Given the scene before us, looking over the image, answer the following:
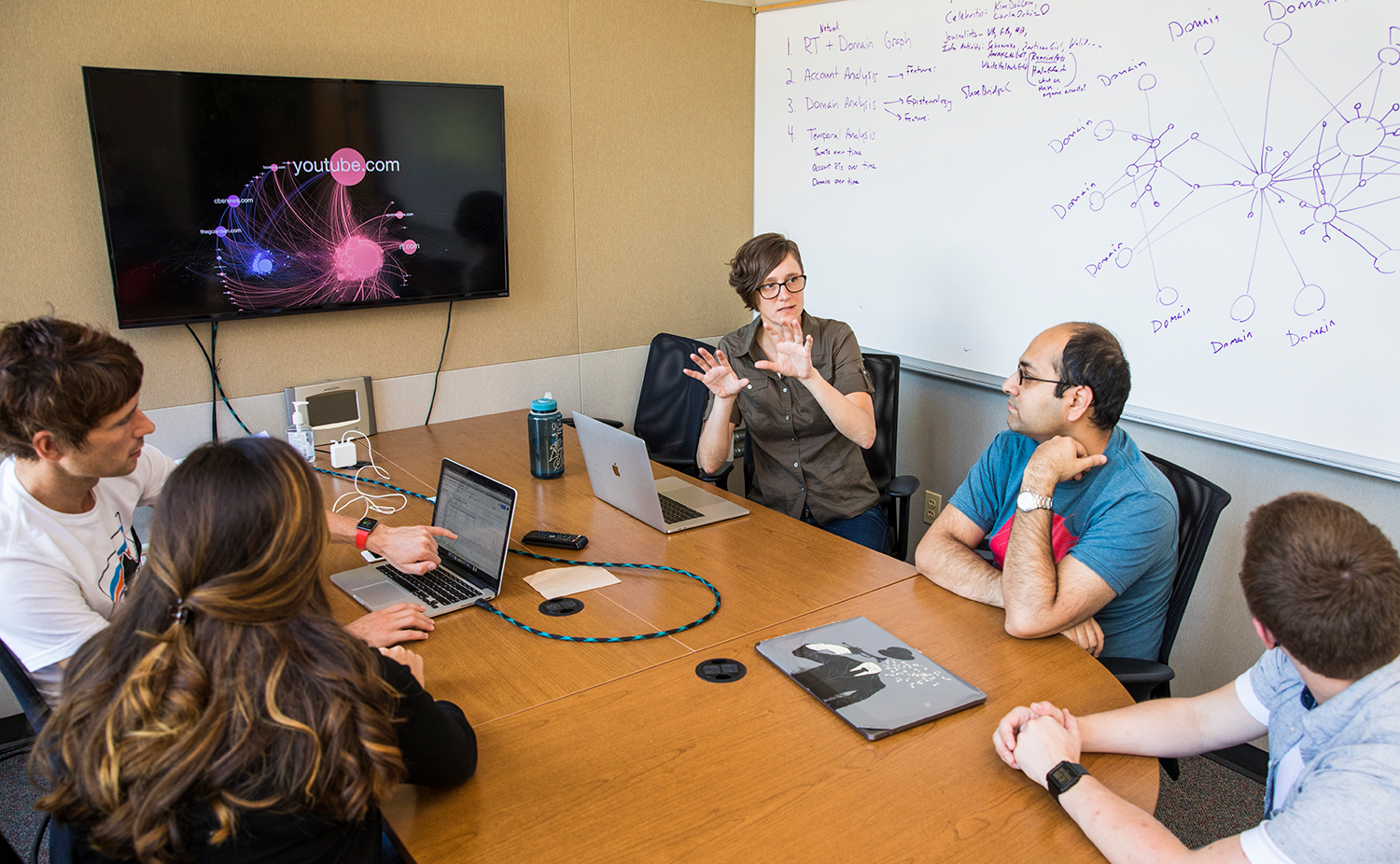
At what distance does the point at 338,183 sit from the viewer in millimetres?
2840

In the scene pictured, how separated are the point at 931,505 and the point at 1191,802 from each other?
1.35 metres

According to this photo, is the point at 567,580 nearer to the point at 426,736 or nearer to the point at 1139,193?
the point at 426,736

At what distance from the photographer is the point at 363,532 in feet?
6.69

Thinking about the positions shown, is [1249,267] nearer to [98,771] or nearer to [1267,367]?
[1267,367]

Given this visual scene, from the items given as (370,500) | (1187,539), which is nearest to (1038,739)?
(1187,539)

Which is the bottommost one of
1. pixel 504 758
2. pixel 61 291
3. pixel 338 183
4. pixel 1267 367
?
pixel 504 758

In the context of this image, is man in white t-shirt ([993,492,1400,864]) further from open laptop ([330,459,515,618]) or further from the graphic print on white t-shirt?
the graphic print on white t-shirt

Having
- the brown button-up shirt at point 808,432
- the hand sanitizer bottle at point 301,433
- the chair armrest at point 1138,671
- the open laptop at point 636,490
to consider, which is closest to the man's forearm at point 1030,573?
the chair armrest at point 1138,671

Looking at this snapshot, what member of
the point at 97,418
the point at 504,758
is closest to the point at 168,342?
the point at 97,418

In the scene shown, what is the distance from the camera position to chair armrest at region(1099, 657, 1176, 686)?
1693mm

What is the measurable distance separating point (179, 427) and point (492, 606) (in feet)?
5.07

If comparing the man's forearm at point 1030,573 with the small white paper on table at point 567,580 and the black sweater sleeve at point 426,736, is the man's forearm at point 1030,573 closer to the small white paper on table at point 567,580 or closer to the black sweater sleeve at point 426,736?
the small white paper on table at point 567,580

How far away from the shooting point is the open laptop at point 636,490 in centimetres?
221

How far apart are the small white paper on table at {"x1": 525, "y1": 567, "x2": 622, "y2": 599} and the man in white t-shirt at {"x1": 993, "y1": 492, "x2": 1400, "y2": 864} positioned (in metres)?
0.95
